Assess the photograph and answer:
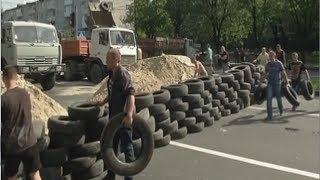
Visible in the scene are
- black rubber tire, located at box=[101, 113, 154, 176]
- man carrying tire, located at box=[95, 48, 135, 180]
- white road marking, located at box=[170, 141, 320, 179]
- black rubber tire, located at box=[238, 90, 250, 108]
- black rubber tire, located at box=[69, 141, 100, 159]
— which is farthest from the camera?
black rubber tire, located at box=[238, 90, 250, 108]

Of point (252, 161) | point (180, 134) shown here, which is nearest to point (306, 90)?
point (180, 134)

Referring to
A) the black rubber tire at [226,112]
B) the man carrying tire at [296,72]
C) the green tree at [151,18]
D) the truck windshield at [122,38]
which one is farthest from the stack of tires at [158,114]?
the green tree at [151,18]

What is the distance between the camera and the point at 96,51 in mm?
25047

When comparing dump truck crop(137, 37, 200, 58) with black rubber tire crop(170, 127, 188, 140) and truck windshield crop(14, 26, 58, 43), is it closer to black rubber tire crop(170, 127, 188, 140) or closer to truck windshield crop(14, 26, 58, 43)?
truck windshield crop(14, 26, 58, 43)

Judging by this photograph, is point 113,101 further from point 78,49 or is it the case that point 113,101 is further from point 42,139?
point 78,49

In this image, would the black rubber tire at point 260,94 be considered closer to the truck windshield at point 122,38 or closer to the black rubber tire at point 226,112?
the black rubber tire at point 226,112

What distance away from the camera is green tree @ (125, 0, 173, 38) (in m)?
61.7

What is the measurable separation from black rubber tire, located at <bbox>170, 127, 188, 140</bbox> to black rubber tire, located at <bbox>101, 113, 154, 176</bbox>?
3043 millimetres

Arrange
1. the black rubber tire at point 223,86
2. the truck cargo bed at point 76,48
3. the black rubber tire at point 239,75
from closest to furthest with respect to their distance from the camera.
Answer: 1. the black rubber tire at point 223,86
2. the black rubber tire at point 239,75
3. the truck cargo bed at point 76,48

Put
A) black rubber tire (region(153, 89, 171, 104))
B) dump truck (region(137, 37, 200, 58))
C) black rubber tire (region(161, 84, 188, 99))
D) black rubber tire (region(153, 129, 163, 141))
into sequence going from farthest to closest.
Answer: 1. dump truck (region(137, 37, 200, 58))
2. black rubber tire (region(161, 84, 188, 99))
3. black rubber tire (region(153, 89, 171, 104))
4. black rubber tire (region(153, 129, 163, 141))

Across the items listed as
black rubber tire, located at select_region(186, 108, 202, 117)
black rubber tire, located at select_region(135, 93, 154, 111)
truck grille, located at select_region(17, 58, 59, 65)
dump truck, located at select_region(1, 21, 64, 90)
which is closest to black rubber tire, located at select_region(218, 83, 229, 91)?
black rubber tire, located at select_region(186, 108, 202, 117)

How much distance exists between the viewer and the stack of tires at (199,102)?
11.1m

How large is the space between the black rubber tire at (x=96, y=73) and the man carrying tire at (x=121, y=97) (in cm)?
1796

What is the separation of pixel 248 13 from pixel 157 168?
165ft
